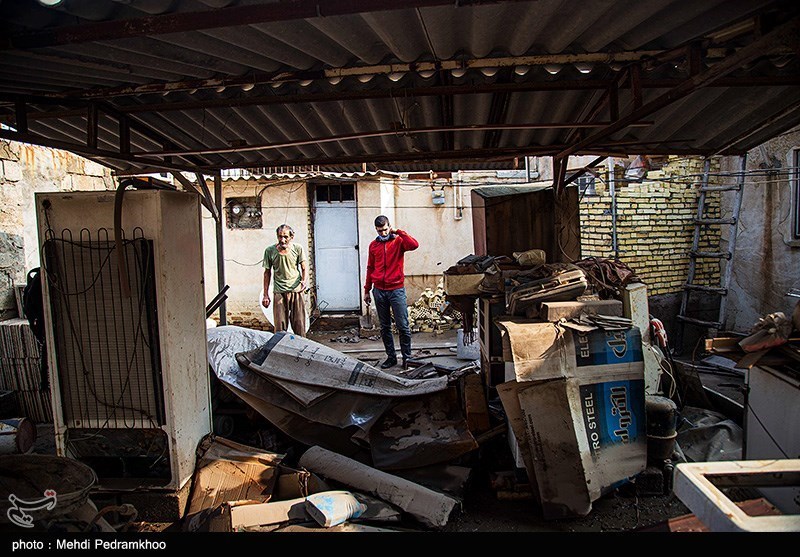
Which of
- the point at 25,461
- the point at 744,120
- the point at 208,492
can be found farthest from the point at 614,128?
the point at 25,461

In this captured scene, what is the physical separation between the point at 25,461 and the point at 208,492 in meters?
A: 1.41

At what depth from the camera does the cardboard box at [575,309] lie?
436cm

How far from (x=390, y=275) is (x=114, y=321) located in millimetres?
4400

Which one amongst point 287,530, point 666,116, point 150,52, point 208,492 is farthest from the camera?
point 666,116

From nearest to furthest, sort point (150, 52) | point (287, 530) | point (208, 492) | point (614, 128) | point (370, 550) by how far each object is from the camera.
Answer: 1. point (370, 550)
2. point (150, 52)
3. point (287, 530)
4. point (614, 128)
5. point (208, 492)

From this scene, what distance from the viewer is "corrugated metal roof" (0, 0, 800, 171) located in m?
2.63

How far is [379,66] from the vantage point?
11.5 ft

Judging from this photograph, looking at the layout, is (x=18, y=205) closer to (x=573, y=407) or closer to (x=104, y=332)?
(x=104, y=332)

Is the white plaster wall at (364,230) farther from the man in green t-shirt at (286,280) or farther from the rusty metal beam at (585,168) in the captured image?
the rusty metal beam at (585,168)

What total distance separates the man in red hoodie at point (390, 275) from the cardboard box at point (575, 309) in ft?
12.1

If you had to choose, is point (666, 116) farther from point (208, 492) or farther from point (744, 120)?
point (208, 492)

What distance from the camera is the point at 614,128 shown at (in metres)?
3.91

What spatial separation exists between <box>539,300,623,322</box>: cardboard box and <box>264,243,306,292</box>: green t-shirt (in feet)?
17.1

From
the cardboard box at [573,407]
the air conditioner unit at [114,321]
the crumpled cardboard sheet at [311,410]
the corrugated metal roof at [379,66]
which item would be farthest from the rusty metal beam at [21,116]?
the cardboard box at [573,407]
